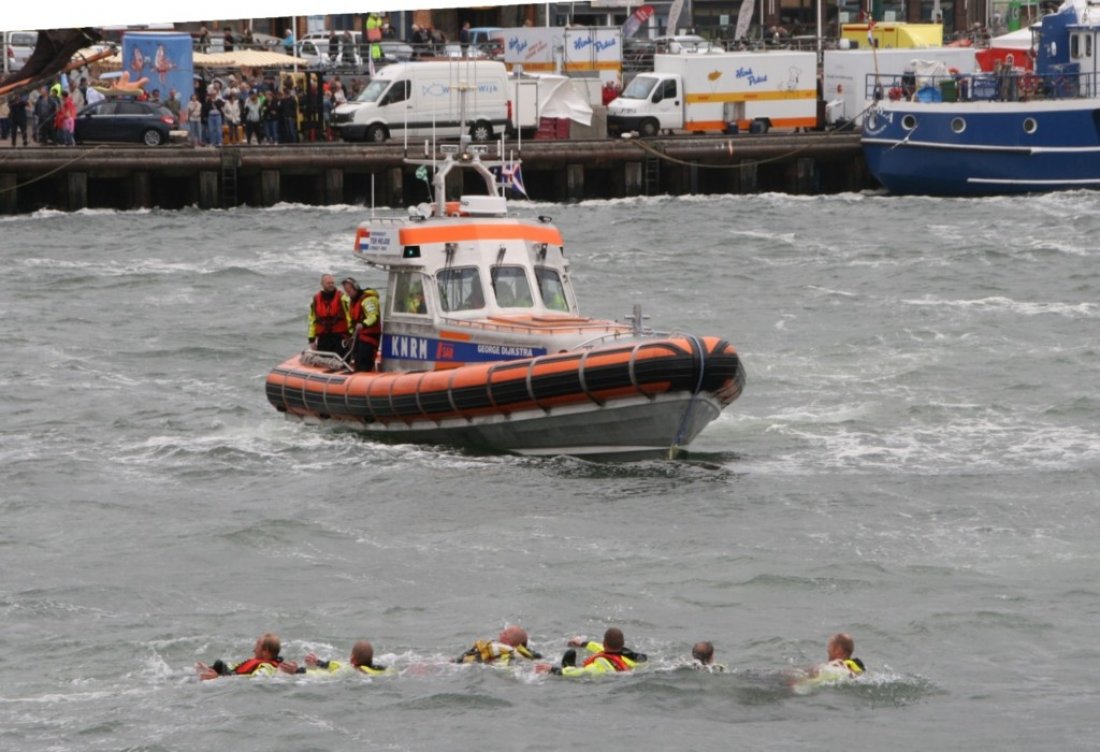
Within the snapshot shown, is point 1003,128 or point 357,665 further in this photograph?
point 1003,128

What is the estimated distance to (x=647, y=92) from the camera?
156ft

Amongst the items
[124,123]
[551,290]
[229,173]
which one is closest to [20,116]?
[124,123]

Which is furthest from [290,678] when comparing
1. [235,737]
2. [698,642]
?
[698,642]

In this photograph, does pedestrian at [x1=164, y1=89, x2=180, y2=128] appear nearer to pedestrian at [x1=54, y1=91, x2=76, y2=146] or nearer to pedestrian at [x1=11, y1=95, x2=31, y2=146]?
pedestrian at [x1=54, y1=91, x2=76, y2=146]

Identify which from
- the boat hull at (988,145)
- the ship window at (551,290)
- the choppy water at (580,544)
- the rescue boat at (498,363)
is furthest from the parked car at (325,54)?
the ship window at (551,290)

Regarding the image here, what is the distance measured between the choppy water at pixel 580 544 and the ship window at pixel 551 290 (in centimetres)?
205

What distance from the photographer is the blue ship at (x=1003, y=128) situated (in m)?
44.8

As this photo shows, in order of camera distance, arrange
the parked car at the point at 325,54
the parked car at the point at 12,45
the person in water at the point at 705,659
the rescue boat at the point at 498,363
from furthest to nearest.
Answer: the parked car at the point at 325,54, the rescue boat at the point at 498,363, the person in water at the point at 705,659, the parked car at the point at 12,45

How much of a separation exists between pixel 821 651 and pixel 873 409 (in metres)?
9.53

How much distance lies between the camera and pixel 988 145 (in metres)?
45.2

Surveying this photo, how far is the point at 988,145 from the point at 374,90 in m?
14.4

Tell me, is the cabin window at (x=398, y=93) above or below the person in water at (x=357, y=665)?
above

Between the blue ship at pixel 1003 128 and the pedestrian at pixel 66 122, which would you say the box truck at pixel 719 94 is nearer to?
the blue ship at pixel 1003 128

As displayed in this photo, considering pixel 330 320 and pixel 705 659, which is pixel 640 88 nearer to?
pixel 330 320
